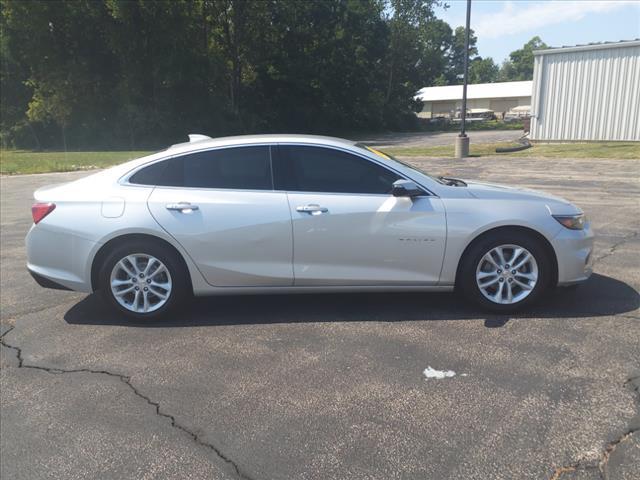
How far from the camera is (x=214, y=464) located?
2.78 m

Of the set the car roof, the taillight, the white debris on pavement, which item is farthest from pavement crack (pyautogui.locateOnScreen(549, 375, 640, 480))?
the taillight

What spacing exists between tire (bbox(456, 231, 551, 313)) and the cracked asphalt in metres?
0.17

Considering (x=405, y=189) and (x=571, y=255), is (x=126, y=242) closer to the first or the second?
(x=405, y=189)

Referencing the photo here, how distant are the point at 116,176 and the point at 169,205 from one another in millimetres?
643

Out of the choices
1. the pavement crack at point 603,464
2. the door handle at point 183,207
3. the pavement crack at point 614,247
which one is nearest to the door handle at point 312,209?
the door handle at point 183,207

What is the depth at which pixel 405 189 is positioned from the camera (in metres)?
4.48

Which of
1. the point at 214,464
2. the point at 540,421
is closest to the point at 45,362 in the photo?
the point at 214,464

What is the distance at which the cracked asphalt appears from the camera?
9.08ft

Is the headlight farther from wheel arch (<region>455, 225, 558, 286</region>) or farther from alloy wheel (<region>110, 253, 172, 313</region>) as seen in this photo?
alloy wheel (<region>110, 253, 172, 313</region>)

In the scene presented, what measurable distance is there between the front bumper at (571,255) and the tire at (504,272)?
0.35ft

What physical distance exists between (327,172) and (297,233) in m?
0.62

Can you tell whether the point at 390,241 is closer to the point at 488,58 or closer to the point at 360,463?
the point at 360,463

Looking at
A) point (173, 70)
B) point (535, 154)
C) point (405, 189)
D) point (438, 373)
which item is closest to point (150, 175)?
point (405, 189)

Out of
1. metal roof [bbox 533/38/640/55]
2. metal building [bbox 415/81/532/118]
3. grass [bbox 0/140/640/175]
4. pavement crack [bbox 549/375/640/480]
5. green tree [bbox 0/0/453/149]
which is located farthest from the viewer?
metal building [bbox 415/81/532/118]
